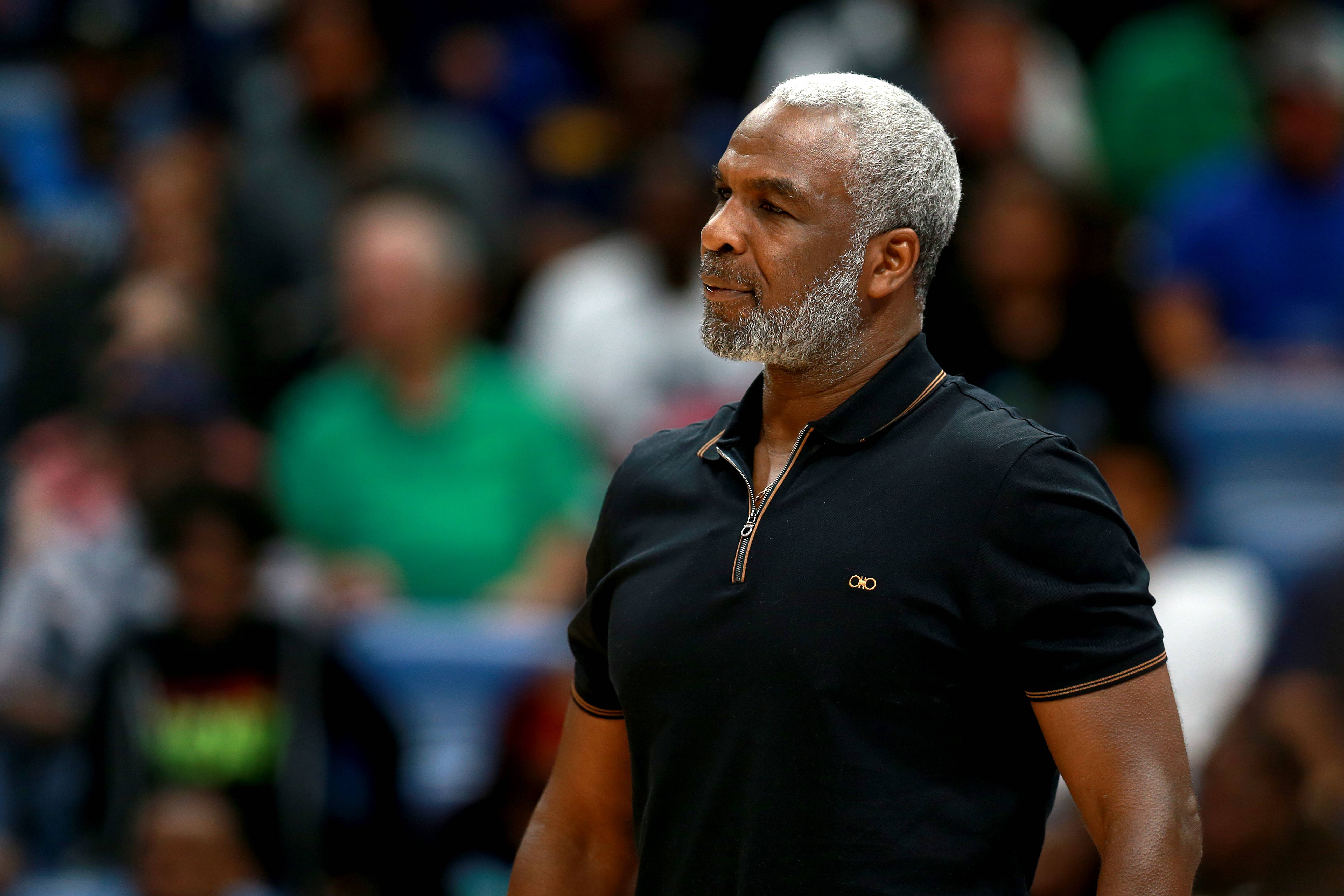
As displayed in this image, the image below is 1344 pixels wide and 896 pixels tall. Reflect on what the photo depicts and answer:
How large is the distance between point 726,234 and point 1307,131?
4970 millimetres

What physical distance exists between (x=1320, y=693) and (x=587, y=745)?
3.30 m

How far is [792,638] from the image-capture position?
7.25 ft

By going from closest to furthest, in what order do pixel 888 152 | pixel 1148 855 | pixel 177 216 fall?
pixel 1148 855
pixel 888 152
pixel 177 216

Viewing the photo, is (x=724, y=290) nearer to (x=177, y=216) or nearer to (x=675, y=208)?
(x=675, y=208)

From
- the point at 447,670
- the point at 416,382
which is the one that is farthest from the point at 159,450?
the point at 447,670

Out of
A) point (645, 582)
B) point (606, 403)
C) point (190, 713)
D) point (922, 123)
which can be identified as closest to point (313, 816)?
point (190, 713)

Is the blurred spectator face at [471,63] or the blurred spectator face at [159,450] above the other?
the blurred spectator face at [471,63]

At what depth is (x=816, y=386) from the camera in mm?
2406

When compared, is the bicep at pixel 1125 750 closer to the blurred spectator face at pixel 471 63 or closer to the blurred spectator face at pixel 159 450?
the blurred spectator face at pixel 159 450

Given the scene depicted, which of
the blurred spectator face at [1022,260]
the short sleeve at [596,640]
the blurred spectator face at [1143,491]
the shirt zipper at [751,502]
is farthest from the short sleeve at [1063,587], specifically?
the blurred spectator face at [1022,260]

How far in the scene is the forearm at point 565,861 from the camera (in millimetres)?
2508

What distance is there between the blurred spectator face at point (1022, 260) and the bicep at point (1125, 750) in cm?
421

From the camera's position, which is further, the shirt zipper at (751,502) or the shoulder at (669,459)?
the shoulder at (669,459)

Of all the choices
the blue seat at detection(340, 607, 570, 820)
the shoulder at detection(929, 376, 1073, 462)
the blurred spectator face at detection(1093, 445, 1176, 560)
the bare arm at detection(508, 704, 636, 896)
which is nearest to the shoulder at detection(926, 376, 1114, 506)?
the shoulder at detection(929, 376, 1073, 462)
